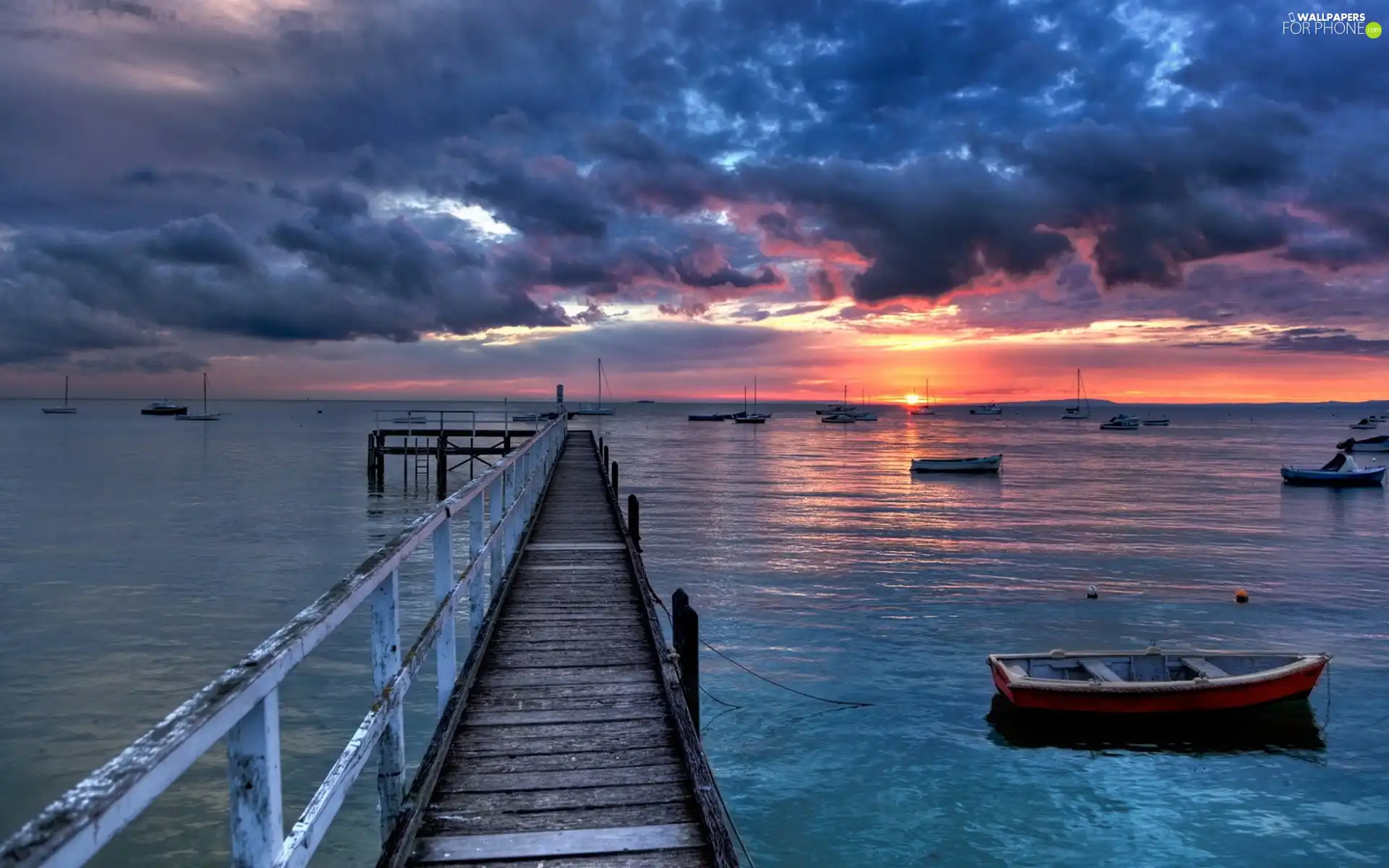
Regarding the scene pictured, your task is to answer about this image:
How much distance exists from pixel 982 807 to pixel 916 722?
2.23 meters

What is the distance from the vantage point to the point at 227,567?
22500mm

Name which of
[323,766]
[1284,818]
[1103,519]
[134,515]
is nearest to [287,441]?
[134,515]

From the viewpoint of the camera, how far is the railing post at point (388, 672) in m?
3.99

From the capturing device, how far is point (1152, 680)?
1236 centimetres

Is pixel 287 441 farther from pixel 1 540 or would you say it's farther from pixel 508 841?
pixel 508 841

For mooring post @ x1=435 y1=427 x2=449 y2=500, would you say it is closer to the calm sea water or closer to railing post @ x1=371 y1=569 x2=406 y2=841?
the calm sea water

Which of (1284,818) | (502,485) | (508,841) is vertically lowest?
(1284,818)

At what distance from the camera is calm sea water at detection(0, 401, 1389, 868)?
9.19 meters

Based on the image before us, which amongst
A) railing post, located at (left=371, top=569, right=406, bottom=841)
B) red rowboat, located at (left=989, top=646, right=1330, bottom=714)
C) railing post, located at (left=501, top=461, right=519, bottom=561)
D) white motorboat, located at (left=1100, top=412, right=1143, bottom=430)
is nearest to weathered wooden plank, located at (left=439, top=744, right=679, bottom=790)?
railing post, located at (left=371, top=569, right=406, bottom=841)

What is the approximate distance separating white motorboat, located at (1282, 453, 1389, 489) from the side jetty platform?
51.2 metres

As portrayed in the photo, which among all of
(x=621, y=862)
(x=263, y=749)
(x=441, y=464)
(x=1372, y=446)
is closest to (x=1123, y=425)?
(x=1372, y=446)

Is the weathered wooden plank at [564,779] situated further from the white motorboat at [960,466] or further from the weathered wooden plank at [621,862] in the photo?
the white motorboat at [960,466]

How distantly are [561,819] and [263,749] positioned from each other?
7.59ft

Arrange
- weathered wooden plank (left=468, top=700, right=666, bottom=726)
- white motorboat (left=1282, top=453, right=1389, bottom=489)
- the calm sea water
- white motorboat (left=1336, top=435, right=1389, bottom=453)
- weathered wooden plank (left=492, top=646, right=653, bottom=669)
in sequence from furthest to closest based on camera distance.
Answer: white motorboat (left=1336, top=435, right=1389, bottom=453)
white motorboat (left=1282, top=453, right=1389, bottom=489)
the calm sea water
weathered wooden plank (left=492, top=646, right=653, bottom=669)
weathered wooden plank (left=468, top=700, right=666, bottom=726)
